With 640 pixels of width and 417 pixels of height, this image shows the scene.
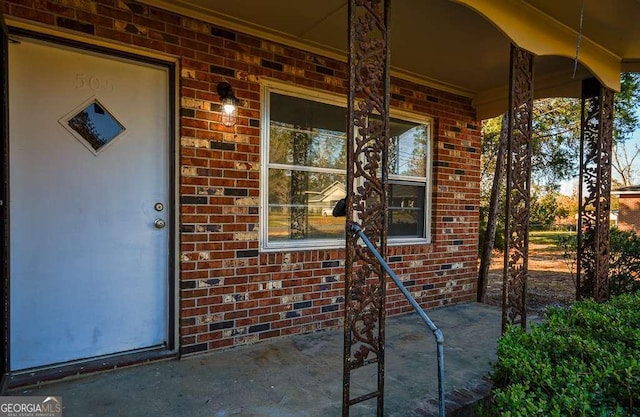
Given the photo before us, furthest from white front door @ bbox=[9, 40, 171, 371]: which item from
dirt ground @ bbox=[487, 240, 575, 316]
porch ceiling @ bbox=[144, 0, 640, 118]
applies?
dirt ground @ bbox=[487, 240, 575, 316]

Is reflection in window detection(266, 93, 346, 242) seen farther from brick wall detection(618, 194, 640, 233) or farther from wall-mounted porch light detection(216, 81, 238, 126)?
brick wall detection(618, 194, 640, 233)

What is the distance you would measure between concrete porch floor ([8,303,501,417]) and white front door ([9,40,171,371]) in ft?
1.05

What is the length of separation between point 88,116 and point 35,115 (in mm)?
291

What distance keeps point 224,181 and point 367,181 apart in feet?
4.62

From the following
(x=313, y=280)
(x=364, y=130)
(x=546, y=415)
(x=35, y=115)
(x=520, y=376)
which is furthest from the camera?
(x=313, y=280)

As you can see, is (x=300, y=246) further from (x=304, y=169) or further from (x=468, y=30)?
(x=468, y=30)

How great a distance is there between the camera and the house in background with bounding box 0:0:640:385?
7.93 feet

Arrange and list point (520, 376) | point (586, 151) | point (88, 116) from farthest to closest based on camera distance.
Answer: point (586, 151), point (88, 116), point (520, 376)

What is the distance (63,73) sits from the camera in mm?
2496

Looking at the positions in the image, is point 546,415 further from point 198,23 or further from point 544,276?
point 544,276

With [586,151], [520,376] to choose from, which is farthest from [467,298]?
[520,376]

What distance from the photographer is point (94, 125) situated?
102 inches

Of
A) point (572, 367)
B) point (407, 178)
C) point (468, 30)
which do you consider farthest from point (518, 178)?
point (407, 178)

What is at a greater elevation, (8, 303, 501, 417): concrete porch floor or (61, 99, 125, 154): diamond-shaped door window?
(61, 99, 125, 154): diamond-shaped door window
